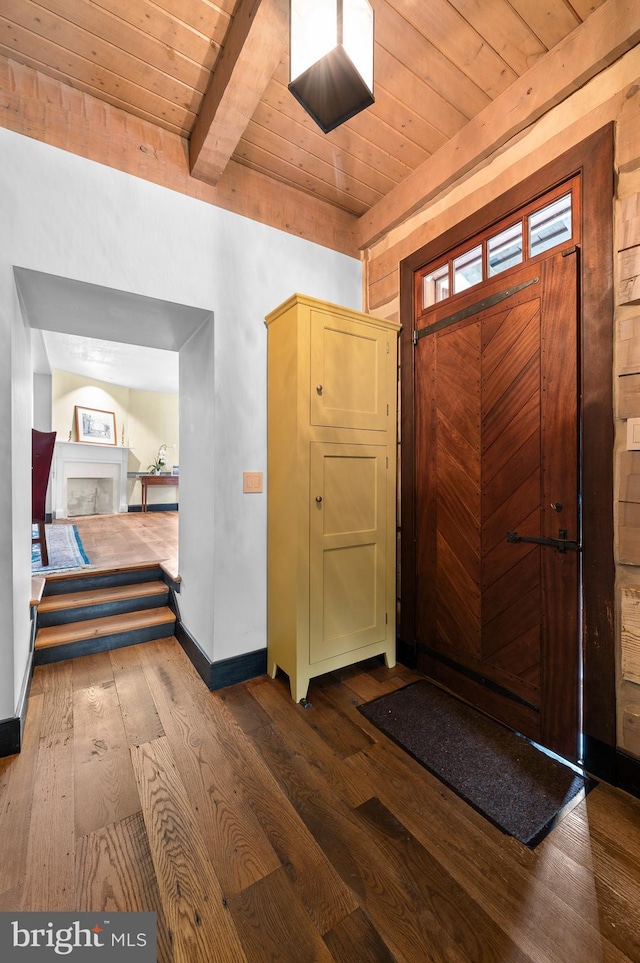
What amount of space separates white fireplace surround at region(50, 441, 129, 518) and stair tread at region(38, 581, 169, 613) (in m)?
4.08

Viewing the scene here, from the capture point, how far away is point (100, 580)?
289 centimetres

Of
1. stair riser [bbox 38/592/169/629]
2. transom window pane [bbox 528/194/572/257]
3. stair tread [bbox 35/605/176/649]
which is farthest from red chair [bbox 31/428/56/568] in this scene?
transom window pane [bbox 528/194/572/257]

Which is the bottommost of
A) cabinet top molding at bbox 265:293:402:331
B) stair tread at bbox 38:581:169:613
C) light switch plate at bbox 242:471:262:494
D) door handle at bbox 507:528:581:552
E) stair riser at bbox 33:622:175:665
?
stair riser at bbox 33:622:175:665

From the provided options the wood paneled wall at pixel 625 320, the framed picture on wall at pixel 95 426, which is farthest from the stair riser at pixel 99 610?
the framed picture on wall at pixel 95 426

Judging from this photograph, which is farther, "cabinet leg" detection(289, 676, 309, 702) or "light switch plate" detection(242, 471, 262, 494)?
"light switch plate" detection(242, 471, 262, 494)

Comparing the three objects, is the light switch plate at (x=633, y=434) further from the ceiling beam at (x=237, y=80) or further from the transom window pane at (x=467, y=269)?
the ceiling beam at (x=237, y=80)

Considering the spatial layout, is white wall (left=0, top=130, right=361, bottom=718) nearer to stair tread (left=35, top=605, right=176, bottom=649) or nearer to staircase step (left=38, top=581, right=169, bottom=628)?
stair tread (left=35, top=605, right=176, bottom=649)

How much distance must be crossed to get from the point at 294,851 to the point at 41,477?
3456 mm

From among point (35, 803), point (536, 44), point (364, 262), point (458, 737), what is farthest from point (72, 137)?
point (458, 737)

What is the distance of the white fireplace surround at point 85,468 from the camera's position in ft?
20.2

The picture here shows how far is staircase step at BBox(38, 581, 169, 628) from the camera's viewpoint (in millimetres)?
2543

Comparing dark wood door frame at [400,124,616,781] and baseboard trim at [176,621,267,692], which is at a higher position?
dark wood door frame at [400,124,616,781]

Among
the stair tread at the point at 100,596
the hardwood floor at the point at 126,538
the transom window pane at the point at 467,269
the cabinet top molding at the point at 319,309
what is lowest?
the stair tread at the point at 100,596

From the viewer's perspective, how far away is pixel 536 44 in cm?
158
